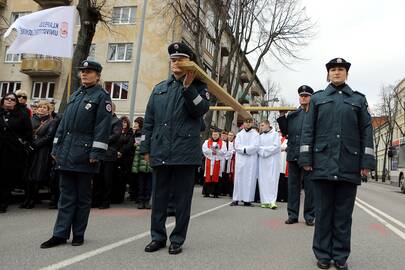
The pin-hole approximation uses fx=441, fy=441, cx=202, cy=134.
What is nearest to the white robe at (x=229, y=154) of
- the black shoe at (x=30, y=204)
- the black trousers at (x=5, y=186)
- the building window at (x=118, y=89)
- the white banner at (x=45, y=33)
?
the white banner at (x=45, y=33)

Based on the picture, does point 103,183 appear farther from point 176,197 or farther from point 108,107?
point 176,197

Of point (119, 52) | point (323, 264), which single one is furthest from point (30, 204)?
point (119, 52)

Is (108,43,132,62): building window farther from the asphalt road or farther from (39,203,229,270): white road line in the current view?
(39,203,229,270): white road line

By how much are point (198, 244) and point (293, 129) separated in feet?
11.8

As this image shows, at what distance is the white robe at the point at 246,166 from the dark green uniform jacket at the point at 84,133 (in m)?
6.26

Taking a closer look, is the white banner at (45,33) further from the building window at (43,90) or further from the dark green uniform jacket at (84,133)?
the building window at (43,90)

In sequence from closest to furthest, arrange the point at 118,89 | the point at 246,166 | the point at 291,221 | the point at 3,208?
the point at 3,208, the point at 291,221, the point at 246,166, the point at 118,89

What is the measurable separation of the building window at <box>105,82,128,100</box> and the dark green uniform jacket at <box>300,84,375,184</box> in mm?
29460

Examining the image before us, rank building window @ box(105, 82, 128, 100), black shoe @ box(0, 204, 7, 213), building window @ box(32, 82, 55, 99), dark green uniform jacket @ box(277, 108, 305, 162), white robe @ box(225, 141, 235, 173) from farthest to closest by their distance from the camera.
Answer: building window @ box(32, 82, 55, 99) → building window @ box(105, 82, 128, 100) → white robe @ box(225, 141, 235, 173) → dark green uniform jacket @ box(277, 108, 305, 162) → black shoe @ box(0, 204, 7, 213)

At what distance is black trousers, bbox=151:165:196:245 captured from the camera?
4.96 m

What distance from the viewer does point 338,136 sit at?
457cm

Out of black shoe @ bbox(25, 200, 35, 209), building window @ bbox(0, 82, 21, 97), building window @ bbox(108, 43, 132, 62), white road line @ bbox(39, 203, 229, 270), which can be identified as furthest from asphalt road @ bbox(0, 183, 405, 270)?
building window @ bbox(0, 82, 21, 97)

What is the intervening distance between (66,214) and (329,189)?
Result: 294 centimetres

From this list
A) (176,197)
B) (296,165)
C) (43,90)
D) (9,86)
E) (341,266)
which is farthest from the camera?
(9,86)
